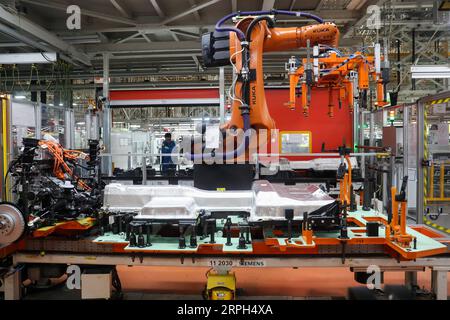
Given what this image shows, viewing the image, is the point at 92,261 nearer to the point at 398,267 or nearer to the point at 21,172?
the point at 21,172

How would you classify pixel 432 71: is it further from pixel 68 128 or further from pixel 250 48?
pixel 68 128

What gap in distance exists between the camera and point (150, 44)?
6.59 metres

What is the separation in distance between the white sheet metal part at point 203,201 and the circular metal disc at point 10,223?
2.21ft

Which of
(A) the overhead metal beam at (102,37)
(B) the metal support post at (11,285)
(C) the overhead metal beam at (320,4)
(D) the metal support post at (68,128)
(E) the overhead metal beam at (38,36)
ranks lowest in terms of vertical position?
(B) the metal support post at (11,285)

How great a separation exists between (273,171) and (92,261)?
137 inches

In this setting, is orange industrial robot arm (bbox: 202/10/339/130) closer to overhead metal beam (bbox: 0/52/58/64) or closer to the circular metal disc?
the circular metal disc

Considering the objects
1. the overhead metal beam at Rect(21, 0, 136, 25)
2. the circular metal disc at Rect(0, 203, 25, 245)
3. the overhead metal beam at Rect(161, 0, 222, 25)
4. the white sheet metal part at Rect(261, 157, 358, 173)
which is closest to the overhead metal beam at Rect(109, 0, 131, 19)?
the overhead metal beam at Rect(21, 0, 136, 25)

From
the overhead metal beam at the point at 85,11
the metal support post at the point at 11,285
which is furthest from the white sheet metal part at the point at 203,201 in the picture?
the overhead metal beam at the point at 85,11

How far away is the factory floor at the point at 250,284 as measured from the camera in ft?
11.7

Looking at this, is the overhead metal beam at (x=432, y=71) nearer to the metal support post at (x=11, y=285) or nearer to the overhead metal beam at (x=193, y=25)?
the overhead metal beam at (x=193, y=25)

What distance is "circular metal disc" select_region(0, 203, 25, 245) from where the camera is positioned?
2.55 m

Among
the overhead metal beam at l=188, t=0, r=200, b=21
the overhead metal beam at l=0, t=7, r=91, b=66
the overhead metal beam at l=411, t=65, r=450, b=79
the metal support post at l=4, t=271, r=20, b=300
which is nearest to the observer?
the metal support post at l=4, t=271, r=20, b=300

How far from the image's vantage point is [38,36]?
5227 millimetres

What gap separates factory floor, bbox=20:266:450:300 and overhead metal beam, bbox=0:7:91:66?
3.68m
